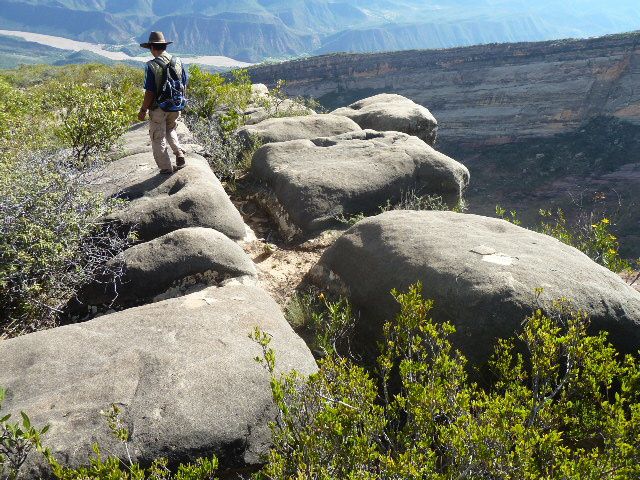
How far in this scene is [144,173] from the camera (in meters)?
6.21

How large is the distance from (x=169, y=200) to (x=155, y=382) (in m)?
2.84

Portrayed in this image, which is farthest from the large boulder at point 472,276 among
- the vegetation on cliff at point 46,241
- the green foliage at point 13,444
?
the green foliage at point 13,444

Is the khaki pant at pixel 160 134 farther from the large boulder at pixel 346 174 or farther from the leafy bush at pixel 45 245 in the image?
the large boulder at pixel 346 174

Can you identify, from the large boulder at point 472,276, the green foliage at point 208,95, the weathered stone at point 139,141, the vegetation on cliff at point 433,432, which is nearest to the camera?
the vegetation on cliff at point 433,432

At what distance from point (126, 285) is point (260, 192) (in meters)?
3.32

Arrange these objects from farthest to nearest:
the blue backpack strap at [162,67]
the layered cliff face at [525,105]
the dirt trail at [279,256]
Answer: the layered cliff face at [525,105]
the blue backpack strap at [162,67]
the dirt trail at [279,256]

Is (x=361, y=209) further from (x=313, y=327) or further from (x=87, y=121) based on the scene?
(x=87, y=121)

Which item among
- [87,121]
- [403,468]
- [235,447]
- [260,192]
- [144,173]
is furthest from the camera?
[260,192]

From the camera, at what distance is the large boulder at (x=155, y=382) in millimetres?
2563

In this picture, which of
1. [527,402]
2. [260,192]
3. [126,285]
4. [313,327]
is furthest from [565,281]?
[260,192]

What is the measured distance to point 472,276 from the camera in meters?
3.61

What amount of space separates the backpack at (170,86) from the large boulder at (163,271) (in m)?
2.41

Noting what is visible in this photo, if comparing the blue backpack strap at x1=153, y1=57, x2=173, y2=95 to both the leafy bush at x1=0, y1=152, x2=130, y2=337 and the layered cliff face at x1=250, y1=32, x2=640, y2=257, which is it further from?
the layered cliff face at x1=250, y1=32, x2=640, y2=257

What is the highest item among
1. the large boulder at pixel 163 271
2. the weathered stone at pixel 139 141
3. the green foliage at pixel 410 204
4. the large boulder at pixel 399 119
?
the large boulder at pixel 163 271
